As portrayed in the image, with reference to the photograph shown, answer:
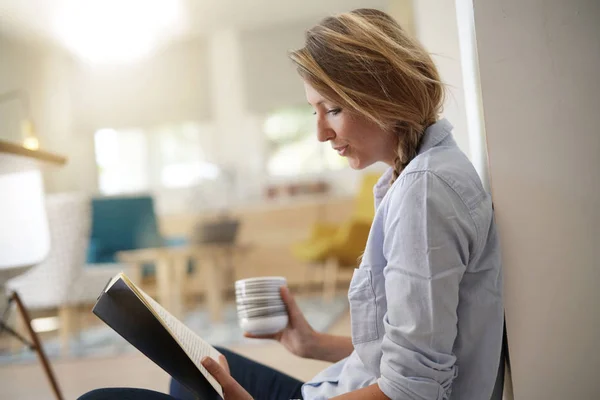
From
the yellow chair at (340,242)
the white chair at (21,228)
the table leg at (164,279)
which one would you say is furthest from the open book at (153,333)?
the yellow chair at (340,242)

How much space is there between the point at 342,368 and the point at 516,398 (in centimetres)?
27

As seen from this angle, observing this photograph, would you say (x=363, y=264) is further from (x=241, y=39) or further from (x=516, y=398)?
(x=241, y=39)

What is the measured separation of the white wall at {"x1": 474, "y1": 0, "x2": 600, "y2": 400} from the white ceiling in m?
6.03

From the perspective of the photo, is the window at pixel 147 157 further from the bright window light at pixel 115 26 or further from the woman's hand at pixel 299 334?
the woman's hand at pixel 299 334

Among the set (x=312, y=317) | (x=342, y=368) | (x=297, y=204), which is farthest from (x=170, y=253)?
(x=342, y=368)

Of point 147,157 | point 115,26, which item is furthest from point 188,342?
point 147,157

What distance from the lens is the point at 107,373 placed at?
120 inches

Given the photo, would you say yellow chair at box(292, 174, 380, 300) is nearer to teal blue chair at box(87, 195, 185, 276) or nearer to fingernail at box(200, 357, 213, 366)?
teal blue chair at box(87, 195, 185, 276)

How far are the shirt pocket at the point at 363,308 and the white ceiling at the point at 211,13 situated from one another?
20.2 ft

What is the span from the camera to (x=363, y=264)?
32.9 inches

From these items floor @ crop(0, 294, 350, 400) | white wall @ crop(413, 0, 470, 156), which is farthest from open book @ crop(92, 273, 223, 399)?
floor @ crop(0, 294, 350, 400)

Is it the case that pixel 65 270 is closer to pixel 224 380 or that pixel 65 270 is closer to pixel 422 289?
pixel 224 380

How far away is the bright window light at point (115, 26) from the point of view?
6.59 m

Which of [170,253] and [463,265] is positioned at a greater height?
[463,265]
